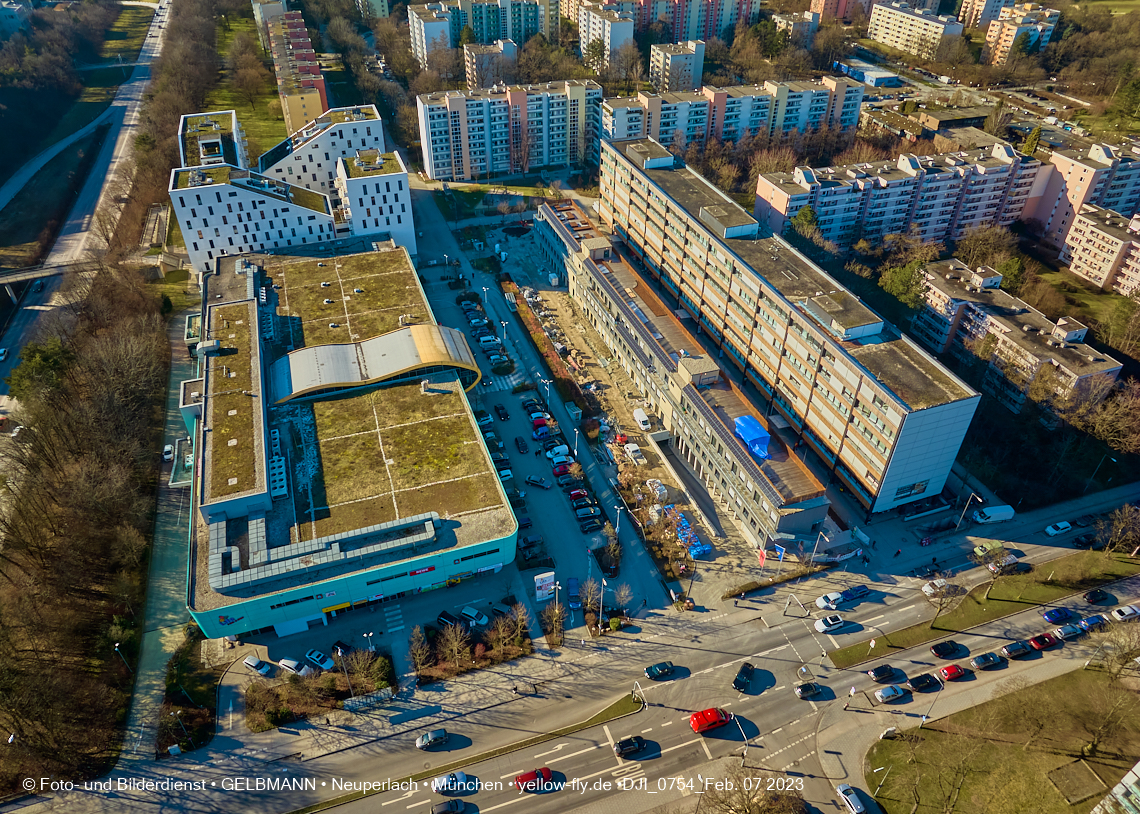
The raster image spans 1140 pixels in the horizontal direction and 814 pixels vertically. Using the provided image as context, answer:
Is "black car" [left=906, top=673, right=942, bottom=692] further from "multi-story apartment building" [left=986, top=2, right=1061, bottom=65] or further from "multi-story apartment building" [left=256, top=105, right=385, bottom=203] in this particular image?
"multi-story apartment building" [left=986, top=2, right=1061, bottom=65]

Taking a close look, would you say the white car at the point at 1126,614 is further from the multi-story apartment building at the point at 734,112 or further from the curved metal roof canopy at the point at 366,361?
the multi-story apartment building at the point at 734,112

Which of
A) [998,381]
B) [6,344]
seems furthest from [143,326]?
[998,381]

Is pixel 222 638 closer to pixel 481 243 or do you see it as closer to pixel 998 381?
pixel 481 243

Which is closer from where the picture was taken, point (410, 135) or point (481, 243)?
point (481, 243)

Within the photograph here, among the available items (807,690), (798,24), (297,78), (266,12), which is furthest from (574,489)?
(266,12)

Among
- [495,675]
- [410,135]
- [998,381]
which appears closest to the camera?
[495,675]

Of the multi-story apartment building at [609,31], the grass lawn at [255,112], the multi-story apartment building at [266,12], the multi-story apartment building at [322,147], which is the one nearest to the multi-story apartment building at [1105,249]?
the multi-story apartment building at [609,31]
